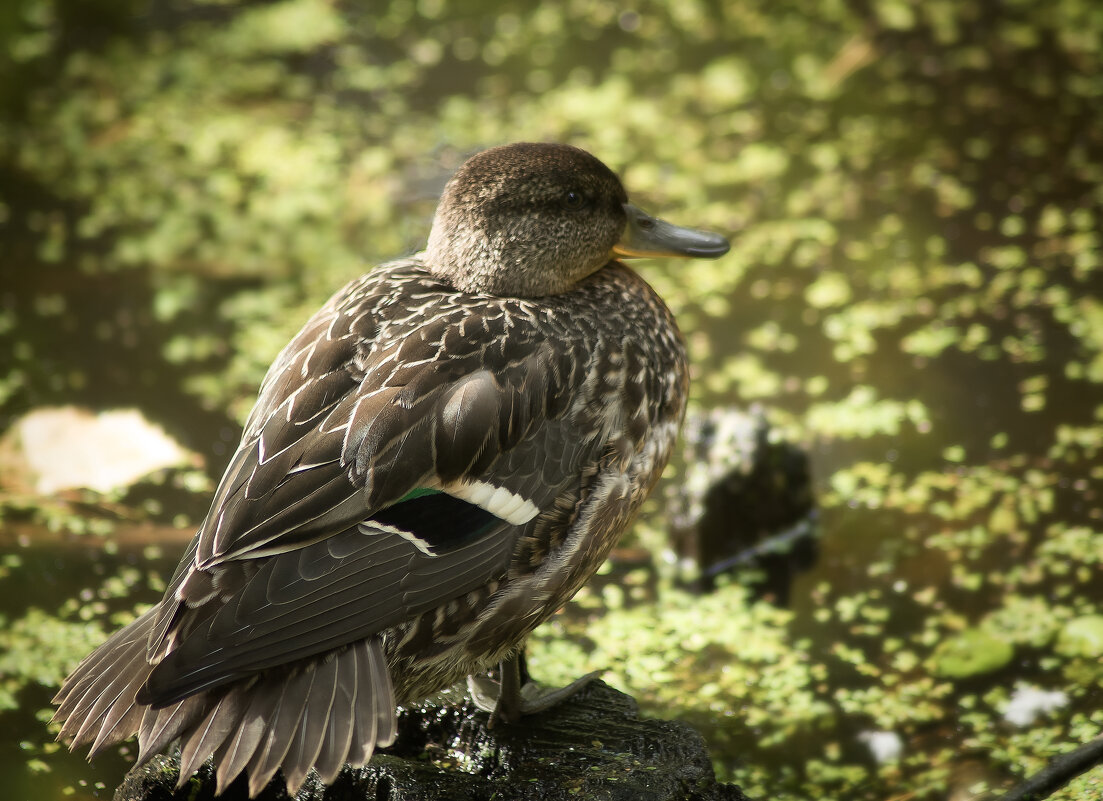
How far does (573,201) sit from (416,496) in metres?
0.99

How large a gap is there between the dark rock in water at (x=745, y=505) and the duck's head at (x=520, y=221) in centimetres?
114

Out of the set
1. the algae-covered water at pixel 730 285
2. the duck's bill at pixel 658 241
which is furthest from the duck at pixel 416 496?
→ the algae-covered water at pixel 730 285

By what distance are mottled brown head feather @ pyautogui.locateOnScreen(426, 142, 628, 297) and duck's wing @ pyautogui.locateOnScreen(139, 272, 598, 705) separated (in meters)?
0.23

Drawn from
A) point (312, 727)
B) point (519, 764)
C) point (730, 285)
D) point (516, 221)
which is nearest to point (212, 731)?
point (312, 727)

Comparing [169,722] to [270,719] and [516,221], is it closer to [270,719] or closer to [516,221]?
[270,719]

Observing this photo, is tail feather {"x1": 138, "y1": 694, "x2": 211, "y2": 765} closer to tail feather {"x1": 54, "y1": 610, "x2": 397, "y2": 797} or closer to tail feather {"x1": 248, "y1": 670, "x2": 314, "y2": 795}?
tail feather {"x1": 54, "y1": 610, "x2": 397, "y2": 797}

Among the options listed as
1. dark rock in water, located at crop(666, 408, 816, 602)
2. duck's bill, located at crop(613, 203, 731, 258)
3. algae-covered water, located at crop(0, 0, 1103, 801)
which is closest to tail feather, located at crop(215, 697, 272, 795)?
algae-covered water, located at crop(0, 0, 1103, 801)

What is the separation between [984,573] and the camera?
377 cm

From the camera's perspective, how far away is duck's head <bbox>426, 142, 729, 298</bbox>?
3.01 metres

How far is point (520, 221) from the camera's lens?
302 cm

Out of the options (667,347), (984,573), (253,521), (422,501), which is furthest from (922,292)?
(253,521)

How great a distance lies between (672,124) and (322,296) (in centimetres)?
210

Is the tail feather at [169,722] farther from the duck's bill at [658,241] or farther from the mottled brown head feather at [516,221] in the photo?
the duck's bill at [658,241]

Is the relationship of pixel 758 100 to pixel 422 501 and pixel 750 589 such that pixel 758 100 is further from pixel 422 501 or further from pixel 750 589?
pixel 422 501
